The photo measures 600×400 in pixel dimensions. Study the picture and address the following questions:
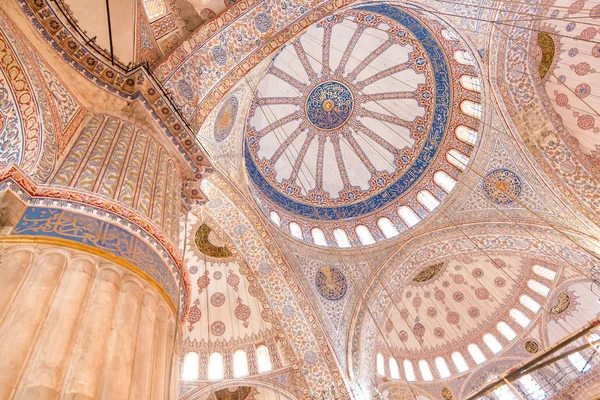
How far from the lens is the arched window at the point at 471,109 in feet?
27.8

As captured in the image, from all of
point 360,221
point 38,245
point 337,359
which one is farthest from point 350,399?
point 38,245

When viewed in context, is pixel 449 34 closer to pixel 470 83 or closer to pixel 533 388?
pixel 470 83

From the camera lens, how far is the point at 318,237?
32.9ft

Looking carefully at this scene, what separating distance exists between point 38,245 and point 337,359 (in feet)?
22.4

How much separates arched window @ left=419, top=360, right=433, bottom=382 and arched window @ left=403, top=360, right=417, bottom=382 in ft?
0.87

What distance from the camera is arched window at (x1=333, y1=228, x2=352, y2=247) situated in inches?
392

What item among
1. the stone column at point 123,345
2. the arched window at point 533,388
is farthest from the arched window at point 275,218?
the arched window at point 533,388

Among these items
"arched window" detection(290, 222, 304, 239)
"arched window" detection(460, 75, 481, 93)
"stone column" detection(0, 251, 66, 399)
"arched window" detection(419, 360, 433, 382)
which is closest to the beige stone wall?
"stone column" detection(0, 251, 66, 399)

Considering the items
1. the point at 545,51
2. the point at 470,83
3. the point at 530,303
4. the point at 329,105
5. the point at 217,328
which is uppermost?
the point at 329,105

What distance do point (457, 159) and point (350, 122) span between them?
3342 mm

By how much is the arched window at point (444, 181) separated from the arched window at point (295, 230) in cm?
364

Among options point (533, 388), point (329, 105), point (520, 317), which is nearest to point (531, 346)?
point (520, 317)

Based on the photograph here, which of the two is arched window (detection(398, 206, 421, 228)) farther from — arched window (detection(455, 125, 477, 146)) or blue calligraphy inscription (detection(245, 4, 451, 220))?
arched window (detection(455, 125, 477, 146))

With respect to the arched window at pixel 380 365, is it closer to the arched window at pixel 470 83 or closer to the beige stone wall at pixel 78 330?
the arched window at pixel 470 83
